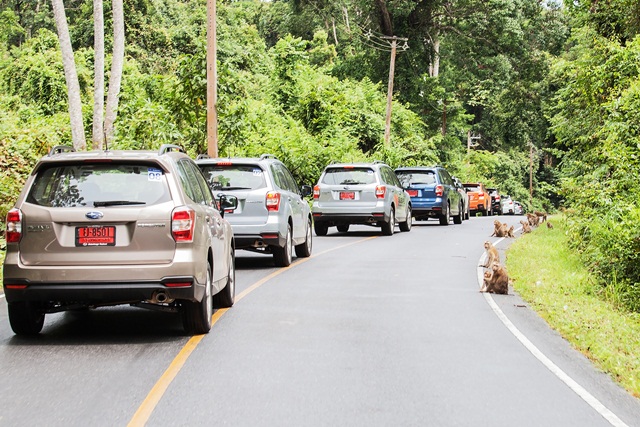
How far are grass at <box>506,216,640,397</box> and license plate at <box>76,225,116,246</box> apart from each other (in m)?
4.72

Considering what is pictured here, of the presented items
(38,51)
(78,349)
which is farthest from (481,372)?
(38,51)

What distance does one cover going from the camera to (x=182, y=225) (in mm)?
9102

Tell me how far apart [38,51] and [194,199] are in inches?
1724

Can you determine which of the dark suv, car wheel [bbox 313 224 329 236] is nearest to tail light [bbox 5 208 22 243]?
car wheel [bbox 313 224 329 236]

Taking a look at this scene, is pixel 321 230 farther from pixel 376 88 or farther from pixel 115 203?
pixel 376 88

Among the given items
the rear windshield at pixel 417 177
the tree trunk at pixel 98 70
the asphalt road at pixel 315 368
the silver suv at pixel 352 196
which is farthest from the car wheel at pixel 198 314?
the rear windshield at pixel 417 177

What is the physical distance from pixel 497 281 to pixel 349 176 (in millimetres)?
11686

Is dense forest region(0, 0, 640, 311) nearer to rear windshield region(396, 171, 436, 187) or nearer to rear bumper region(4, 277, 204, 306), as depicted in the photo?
rear windshield region(396, 171, 436, 187)

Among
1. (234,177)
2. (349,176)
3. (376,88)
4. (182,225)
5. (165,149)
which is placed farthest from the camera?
(376,88)

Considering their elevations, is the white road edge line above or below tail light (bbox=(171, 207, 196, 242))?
below

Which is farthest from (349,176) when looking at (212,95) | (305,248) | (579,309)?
(579,309)

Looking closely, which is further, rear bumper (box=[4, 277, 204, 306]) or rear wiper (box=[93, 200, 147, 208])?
rear wiper (box=[93, 200, 147, 208])

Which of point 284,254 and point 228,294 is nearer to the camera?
point 228,294

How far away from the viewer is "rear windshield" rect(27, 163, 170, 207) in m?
9.09
